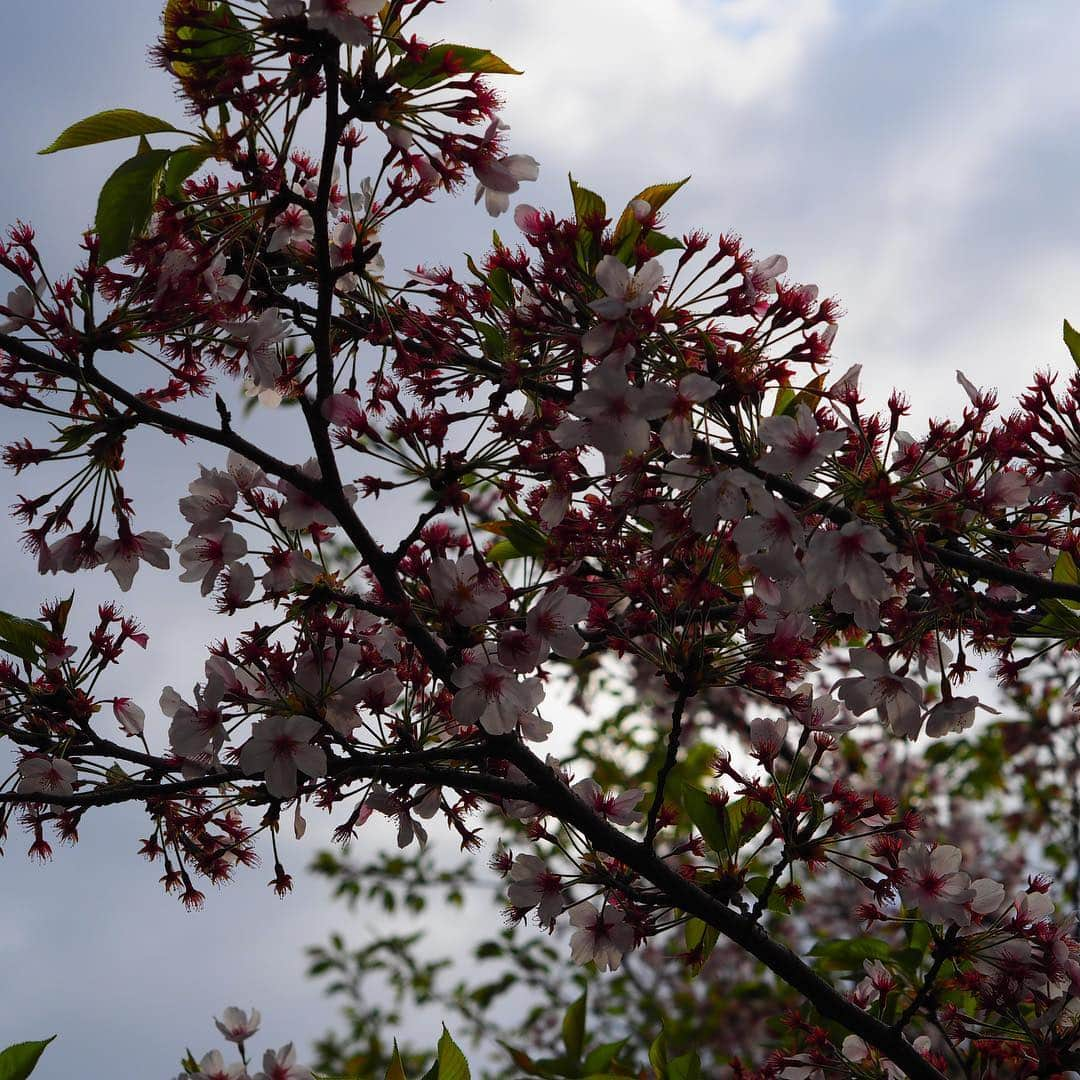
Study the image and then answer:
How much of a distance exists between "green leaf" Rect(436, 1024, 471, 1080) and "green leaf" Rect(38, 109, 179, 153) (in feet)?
7.10

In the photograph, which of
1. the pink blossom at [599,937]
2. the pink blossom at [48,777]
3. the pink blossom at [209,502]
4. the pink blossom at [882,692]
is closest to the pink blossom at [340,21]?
the pink blossom at [209,502]

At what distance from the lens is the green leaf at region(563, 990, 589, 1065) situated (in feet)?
11.6

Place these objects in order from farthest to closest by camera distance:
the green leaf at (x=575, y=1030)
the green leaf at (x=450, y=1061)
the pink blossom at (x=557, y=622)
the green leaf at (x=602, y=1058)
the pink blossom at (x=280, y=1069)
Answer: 1. the green leaf at (x=575, y=1030)
2. the green leaf at (x=602, y=1058)
3. the pink blossom at (x=280, y=1069)
4. the green leaf at (x=450, y=1061)
5. the pink blossom at (x=557, y=622)

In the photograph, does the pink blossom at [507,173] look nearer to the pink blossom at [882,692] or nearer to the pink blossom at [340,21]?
the pink blossom at [340,21]

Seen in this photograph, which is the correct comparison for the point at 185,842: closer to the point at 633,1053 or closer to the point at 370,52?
the point at 370,52

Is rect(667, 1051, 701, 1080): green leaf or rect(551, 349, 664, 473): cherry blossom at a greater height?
rect(551, 349, 664, 473): cherry blossom

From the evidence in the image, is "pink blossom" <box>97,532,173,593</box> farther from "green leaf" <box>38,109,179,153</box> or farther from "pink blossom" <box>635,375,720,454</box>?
"pink blossom" <box>635,375,720,454</box>

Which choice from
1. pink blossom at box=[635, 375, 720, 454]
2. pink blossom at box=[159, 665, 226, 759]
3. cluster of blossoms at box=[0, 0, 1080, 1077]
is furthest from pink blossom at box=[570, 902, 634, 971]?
pink blossom at box=[635, 375, 720, 454]

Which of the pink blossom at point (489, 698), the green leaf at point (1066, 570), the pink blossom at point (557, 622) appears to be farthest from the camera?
the green leaf at point (1066, 570)

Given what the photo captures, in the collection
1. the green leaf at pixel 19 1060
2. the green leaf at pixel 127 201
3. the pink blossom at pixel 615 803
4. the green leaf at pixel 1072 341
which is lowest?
the green leaf at pixel 19 1060

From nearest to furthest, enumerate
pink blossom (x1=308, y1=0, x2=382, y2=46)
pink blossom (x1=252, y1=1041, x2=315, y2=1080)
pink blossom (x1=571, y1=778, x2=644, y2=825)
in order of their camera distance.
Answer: pink blossom (x1=308, y1=0, x2=382, y2=46) → pink blossom (x1=571, y1=778, x2=644, y2=825) → pink blossom (x1=252, y1=1041, x2=315, y2=1080)

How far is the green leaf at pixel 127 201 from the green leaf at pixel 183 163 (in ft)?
0.09

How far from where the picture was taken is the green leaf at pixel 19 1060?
2621 millimetres

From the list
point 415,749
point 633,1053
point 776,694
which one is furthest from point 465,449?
point 633,1053
